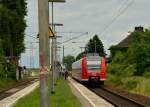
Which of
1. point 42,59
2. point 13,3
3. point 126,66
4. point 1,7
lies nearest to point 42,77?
point 42,59

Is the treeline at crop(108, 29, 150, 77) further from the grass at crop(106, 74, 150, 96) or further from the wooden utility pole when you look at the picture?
the wooden utility pole

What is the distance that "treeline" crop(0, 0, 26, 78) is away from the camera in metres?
85.2

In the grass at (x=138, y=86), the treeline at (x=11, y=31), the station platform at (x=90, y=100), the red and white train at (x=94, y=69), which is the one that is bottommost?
the station platform at (x=90, y=100)

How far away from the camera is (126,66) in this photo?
7506cm

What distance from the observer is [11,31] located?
88.6 m

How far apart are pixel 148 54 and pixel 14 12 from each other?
30481 mm

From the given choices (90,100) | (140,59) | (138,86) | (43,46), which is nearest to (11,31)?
(140,59)

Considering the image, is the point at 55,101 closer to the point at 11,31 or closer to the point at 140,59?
the point at 140,59

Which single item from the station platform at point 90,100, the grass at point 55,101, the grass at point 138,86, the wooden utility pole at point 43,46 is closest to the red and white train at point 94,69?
the grass at point 138,86

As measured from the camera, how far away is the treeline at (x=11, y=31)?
279 ft

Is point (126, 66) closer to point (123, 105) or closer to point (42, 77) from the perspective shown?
point (123, 105)

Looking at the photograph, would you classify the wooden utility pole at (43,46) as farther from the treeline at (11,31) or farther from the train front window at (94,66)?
the treeline at (11,31)

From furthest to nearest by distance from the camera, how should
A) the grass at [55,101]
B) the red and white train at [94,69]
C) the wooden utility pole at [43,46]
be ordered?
the red and white train at [94,69] < the grass at [55,101] < the wooden utility pole at [43,46]

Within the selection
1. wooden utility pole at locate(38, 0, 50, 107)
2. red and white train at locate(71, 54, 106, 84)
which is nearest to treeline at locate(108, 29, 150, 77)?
red and white train at locate(71, 54, 106, 84)
